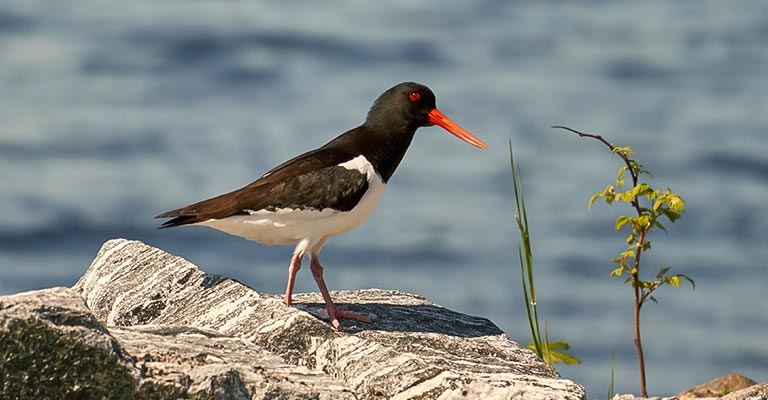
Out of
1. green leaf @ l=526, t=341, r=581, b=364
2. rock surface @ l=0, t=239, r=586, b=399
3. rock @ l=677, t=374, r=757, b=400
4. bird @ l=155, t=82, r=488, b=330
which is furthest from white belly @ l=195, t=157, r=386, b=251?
rock @ l=677, t=374, r=757, b=400

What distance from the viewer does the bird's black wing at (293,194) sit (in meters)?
6.36

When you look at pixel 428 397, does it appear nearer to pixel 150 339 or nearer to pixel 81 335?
pixel 150 339

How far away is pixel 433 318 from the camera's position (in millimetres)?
6664

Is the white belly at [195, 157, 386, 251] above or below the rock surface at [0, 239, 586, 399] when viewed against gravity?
above

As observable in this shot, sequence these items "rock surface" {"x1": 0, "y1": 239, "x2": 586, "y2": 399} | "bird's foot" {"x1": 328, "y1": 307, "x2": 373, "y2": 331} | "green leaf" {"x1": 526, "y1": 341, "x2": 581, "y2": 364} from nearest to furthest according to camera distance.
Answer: "rock surface" {"x1": 0, "y1": 239, "x2": 586, "y2": 399} < "bird's foot" {"x1": 328, "y1": 307, "x2": 373, "y2": 331} < "green leaf" {"x1": 526, "y1": 341, "x2": 581, "y2": 364}

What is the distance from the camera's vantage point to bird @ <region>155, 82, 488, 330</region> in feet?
20.9

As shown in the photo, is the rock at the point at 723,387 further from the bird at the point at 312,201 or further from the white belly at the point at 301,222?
the white belly at the point at 301,222

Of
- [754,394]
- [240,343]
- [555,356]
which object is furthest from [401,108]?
[754,394]

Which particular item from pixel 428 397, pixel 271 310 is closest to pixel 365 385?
pixel 428 397

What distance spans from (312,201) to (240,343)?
138 centimetres

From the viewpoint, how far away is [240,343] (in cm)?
516

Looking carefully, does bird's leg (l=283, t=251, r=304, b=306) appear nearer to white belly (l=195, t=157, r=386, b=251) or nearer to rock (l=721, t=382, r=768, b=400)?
white belly (l=195, t=157, r=386, b=251)

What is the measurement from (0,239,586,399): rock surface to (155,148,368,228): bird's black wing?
1.16 feet

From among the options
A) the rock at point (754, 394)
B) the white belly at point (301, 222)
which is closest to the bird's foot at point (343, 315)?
the white belly at point (301, 222)
